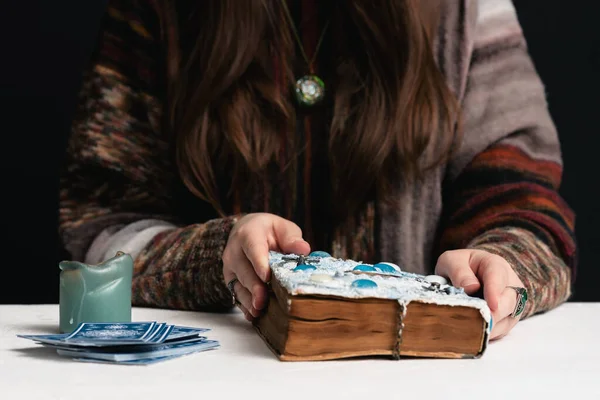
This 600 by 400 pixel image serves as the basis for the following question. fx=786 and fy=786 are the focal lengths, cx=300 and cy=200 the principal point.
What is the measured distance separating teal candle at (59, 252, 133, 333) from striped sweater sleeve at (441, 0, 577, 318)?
555mm

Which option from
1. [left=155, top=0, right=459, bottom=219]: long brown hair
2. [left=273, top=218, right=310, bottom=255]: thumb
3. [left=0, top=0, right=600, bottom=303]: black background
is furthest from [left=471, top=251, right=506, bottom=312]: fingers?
[left=0, top=0, right=600, bottom=303]: black background

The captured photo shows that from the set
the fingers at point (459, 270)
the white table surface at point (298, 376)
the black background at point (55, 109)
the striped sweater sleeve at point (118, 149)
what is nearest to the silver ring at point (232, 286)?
the white table surface at point (298, 376)

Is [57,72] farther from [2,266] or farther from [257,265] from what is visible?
[257,265]

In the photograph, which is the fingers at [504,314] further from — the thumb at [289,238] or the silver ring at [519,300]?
the thumb at [289,238]

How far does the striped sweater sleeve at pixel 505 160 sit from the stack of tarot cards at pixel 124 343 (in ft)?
1.84

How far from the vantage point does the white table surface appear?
0.61 meters

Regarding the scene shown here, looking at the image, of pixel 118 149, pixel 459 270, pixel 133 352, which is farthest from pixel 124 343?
pixel 118 149

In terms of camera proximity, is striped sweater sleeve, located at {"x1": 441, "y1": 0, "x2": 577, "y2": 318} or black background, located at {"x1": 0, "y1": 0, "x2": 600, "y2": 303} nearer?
striped sweater sleeve, located at {"x1": 441, "y1": 0, "x2": 577, "y2": 318}

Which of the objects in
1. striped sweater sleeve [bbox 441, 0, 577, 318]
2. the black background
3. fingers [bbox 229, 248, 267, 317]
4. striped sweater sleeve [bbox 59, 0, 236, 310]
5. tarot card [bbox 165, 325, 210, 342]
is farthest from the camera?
the black background

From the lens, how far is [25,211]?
6.16 feet

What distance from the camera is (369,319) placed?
28.1 inches

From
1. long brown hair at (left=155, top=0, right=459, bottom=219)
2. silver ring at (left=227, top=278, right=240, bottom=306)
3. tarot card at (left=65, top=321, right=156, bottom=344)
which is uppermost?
long brown hair at (left=155, top=0, right=459, bottom=219)

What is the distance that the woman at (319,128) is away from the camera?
1.34m

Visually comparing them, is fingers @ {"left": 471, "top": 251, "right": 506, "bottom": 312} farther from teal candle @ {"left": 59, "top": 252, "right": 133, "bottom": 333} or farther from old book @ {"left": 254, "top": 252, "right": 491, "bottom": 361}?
teal candle @ {"left": 59, "top": 252, "right": 133, "bottom": 333}
